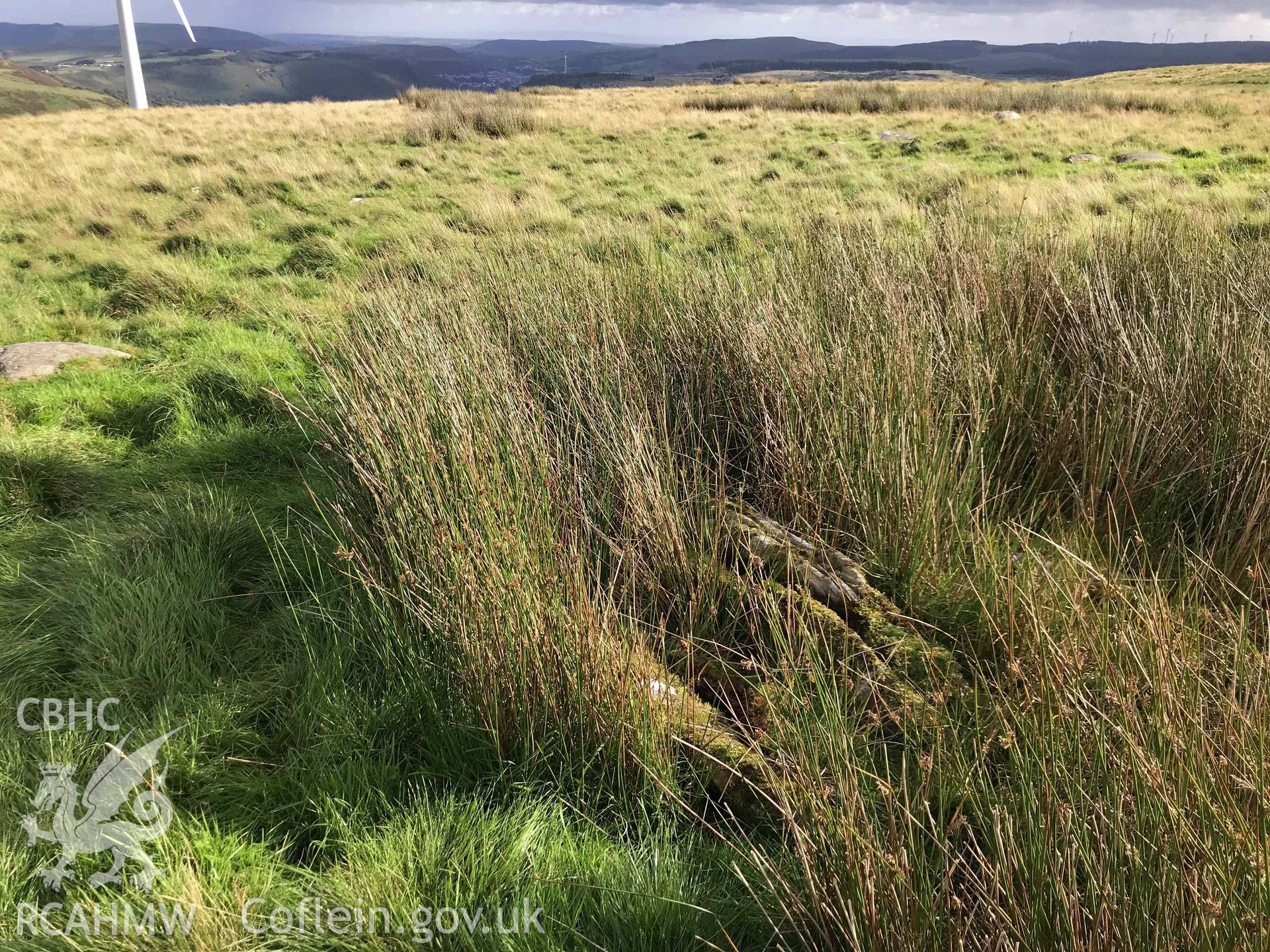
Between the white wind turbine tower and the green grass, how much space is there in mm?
23888

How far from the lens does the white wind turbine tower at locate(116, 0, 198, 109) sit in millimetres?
22281

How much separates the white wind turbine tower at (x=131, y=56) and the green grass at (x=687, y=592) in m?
23.9

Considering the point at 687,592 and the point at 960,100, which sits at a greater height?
the point at 960,100

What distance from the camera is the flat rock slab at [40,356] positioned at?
16.4ft

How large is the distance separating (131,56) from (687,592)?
101 feet

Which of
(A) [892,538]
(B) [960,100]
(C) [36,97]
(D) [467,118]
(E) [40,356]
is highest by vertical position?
(C) [36,97]

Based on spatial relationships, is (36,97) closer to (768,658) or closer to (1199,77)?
(1199,77)

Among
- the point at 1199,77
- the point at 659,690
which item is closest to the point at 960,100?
the point at 659,690

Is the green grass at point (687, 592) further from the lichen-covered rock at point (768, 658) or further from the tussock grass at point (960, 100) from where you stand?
the tussock grass at point (960, 100)

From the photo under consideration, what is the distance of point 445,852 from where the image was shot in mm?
1662

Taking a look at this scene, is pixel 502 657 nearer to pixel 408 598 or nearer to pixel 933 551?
pixel 408 598

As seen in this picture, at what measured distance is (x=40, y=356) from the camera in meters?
5.22

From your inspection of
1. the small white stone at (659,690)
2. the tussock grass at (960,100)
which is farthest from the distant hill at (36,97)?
the small white stone at (659,690)

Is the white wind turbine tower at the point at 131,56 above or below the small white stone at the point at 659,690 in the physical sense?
above
